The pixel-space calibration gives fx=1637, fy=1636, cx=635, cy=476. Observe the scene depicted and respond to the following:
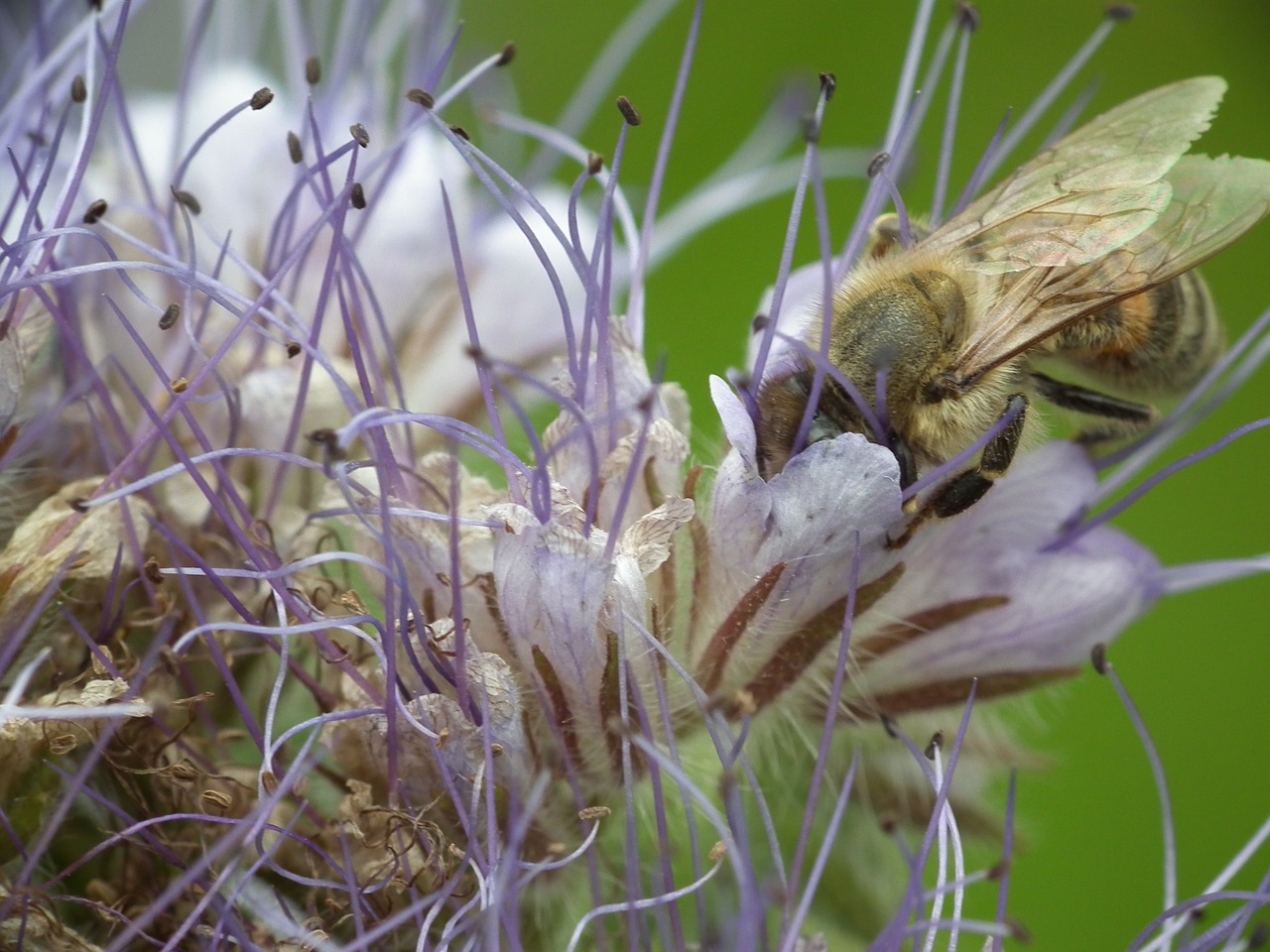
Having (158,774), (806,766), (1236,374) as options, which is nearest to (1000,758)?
(806,766)

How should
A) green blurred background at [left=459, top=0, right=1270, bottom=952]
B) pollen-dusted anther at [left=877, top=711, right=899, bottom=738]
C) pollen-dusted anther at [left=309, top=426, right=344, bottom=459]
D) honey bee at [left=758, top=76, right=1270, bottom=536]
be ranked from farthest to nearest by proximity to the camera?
green blurred background at [left=459, top=0, right=1270, bottom=952]
pollen-dusted anther at [left=877, top=711, right=899, bottom=738]
honey bee at [left=758, top=76, right=1270, bottom=536]
pollen-dusted anther at [left=309, top=426, right=344, bottom=459]

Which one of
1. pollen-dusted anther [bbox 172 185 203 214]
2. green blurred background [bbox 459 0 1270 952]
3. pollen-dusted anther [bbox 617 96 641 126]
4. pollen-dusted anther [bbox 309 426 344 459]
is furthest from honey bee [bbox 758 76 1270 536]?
green blurred background [bbox 459 0 1270 952]

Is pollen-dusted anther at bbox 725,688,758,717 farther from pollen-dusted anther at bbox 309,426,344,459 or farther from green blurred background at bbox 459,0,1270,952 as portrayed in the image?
green blurred background at bbox 459,0,1270,952

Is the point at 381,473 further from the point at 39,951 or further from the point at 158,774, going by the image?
the point at 39,951

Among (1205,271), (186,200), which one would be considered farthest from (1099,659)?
(1205,271)

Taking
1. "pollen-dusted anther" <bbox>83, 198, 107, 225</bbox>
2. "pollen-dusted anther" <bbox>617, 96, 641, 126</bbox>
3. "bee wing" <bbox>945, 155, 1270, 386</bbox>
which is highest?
"pollen-dusted anther" <bbox>617, 96, 641, 126</bbox>
